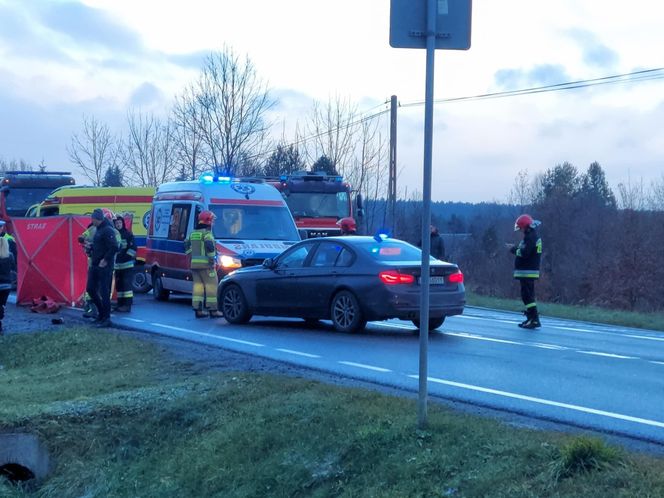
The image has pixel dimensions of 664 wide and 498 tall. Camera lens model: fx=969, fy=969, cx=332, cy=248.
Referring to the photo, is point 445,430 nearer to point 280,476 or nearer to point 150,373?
point 280,476

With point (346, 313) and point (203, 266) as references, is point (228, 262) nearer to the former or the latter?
point (203, 266)

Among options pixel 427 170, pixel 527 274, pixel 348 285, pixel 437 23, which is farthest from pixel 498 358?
pixel 437 23

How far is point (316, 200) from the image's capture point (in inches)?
1126

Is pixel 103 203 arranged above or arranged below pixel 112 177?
below

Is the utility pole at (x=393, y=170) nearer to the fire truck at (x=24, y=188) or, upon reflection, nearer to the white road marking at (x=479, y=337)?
the fire truck at (x=24, y=188)

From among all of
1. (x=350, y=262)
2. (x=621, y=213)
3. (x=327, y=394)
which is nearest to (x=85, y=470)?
(x=327, y=394)

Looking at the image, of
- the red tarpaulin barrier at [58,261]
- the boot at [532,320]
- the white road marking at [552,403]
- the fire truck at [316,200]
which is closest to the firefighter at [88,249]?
the red tarpaulin barrier at [58,261]

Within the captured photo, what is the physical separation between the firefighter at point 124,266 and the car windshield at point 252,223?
1.72 meters

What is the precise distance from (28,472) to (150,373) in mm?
2058

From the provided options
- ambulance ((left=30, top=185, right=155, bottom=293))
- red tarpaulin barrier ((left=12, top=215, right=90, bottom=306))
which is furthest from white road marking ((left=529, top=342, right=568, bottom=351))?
ambulance ((left=30, top=185, right=155, bottom=293))

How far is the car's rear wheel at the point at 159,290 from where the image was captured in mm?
20892

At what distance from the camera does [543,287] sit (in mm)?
50125

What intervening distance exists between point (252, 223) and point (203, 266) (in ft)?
9.35

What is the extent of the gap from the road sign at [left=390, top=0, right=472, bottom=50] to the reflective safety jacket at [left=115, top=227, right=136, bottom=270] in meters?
12.1
